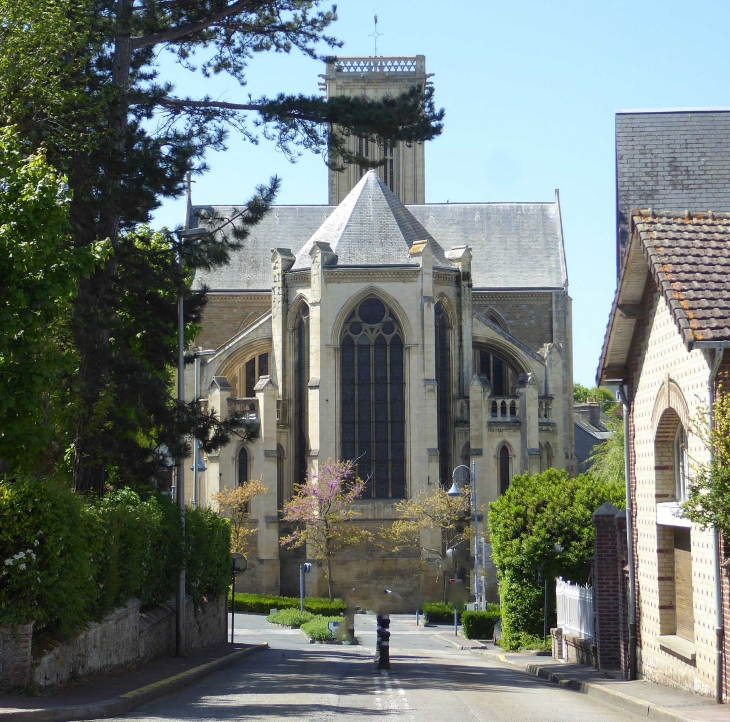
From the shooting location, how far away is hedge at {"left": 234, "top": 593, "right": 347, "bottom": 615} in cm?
3875

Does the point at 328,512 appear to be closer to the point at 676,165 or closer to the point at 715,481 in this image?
the point at 676,165

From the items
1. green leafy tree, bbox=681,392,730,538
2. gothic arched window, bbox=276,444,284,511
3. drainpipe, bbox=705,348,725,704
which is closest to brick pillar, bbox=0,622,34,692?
green leafy tree, bbox=681,392,730,538

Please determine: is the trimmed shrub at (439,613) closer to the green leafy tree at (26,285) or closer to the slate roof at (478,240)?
the slate roof at (478,240)

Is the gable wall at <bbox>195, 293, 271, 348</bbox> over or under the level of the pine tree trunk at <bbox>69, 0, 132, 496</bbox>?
over

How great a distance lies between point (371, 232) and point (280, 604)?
46.6 ft

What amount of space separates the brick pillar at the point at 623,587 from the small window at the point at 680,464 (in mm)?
2276

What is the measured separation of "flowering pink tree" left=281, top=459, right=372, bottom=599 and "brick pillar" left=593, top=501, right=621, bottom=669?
23451mm

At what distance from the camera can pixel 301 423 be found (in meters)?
44.1

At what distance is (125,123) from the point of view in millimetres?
20312

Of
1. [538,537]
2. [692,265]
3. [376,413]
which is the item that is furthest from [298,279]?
[692,265]

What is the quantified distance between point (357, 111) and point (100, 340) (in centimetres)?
596

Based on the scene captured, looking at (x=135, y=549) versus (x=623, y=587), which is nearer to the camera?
(x=135, y=549)

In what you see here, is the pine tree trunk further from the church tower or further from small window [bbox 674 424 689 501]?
the church tower

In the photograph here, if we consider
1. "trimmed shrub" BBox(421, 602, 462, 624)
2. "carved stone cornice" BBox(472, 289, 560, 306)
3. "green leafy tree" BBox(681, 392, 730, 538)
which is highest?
"carved stone cornice" BBox(472, 289, 560, 306)
